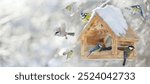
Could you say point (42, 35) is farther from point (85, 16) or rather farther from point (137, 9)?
point (137, 9)

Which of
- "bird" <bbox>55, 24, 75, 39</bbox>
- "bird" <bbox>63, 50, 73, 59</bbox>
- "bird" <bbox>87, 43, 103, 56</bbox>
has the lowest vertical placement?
"bird" <bbox>63, 50, 73, 59</bbox>

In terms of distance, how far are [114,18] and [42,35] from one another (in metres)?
0.32

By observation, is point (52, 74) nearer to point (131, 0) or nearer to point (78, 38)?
point (78, 38)

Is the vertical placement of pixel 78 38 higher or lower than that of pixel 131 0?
lower

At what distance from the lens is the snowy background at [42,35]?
4.48 ft

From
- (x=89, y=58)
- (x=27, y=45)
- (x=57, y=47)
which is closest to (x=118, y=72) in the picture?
(x=89, y=58)

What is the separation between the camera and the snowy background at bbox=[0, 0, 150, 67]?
1365mm

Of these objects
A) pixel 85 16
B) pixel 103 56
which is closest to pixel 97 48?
pixel 103 56

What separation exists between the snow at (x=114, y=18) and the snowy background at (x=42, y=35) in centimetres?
3

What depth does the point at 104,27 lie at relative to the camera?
1.37 meters

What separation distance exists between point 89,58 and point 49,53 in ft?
0.57

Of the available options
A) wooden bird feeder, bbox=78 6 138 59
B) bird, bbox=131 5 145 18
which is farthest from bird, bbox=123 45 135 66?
bird, bbox=131 5 145 18

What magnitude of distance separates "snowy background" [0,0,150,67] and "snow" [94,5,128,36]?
29 millimetres

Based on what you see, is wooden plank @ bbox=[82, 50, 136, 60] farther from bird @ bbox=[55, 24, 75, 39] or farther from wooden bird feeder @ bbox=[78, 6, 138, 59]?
bird @ bbox=[55, 24, 75, 39]
